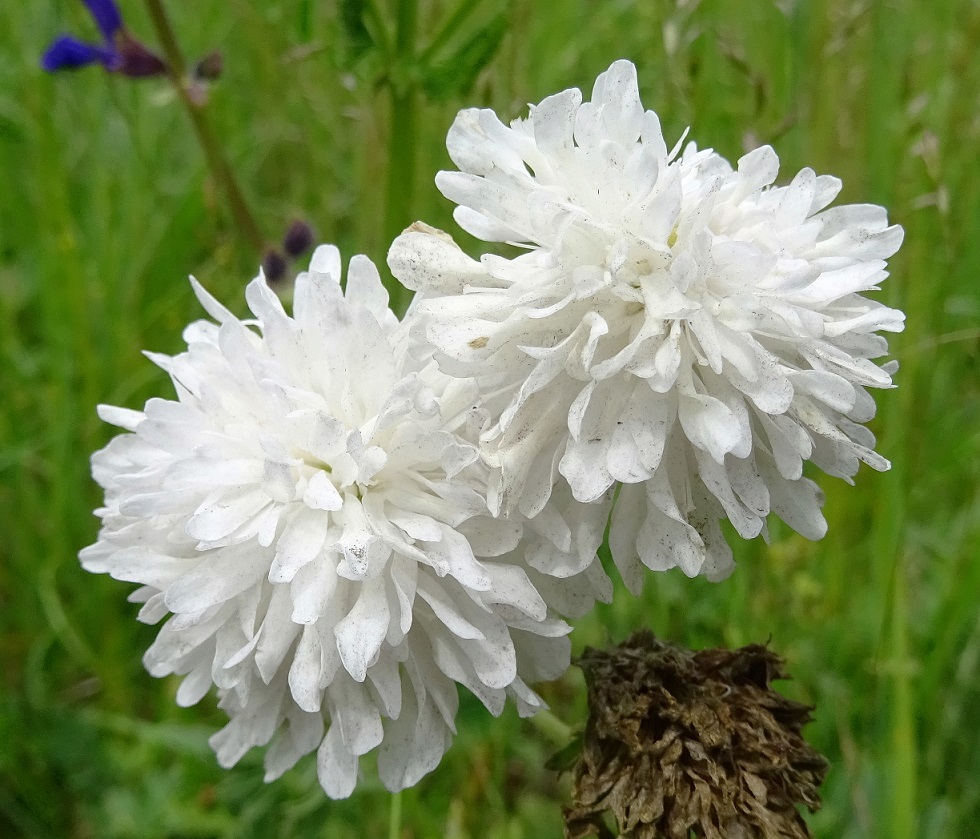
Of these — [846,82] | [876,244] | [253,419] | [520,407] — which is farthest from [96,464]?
[846,82]

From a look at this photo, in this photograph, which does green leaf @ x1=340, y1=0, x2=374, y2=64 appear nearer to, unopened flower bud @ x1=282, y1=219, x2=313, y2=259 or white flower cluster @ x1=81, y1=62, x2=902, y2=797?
unopened flower bud @ x1=282, y1=219, x2=313, y2=259

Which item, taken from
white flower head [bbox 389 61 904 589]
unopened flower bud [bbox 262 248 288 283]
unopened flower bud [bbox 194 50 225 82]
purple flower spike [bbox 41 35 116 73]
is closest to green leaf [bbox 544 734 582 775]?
white flower head [bbox 389 61 904 589]

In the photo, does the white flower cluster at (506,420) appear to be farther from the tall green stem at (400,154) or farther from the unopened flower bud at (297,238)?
the unopened flower bud at (297,238)

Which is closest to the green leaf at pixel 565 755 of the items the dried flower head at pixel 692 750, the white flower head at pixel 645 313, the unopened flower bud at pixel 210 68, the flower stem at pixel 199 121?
the dried flower head at pixel 692 750

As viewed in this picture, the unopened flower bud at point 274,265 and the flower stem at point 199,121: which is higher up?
the flower stem at point 199,121

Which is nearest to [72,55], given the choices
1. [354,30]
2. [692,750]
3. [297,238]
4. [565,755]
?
[297,238]
